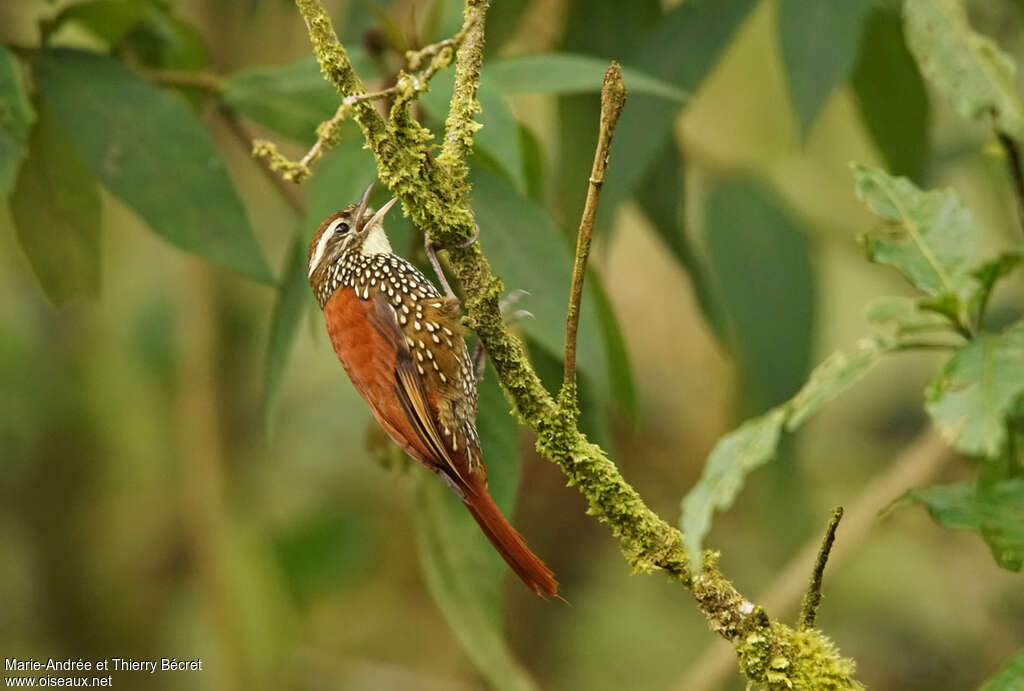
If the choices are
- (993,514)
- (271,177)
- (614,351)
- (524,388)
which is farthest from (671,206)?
(524,388)

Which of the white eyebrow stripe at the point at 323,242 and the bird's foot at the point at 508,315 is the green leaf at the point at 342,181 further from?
the bird's foot at the point at 508,315

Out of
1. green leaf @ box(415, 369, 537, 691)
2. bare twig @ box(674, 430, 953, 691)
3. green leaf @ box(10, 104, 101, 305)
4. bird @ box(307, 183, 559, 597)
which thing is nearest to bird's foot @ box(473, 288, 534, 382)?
bird @ box(307, 183, 559, 597)

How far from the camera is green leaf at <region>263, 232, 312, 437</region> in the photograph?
2.32m

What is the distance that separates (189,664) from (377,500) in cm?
144

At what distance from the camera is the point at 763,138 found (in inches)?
199

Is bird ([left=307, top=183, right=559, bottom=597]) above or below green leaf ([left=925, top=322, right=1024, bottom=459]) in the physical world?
below

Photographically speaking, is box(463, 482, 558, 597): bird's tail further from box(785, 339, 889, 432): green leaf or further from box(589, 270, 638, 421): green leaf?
box(589, 270, 638, 421): green leaf

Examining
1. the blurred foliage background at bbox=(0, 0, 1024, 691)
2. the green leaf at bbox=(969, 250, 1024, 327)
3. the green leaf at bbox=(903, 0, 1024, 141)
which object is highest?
the green leaf at bbox=(903, 0, 1024, 141)

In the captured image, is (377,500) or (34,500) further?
(377,500)

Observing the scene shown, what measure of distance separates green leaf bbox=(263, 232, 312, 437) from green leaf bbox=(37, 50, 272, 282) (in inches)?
4.4

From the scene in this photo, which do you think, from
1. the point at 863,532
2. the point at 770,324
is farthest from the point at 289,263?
the point at 863,532

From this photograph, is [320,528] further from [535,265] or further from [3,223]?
[535,265]

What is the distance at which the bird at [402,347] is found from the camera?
181cm

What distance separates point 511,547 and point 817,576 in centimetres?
41
